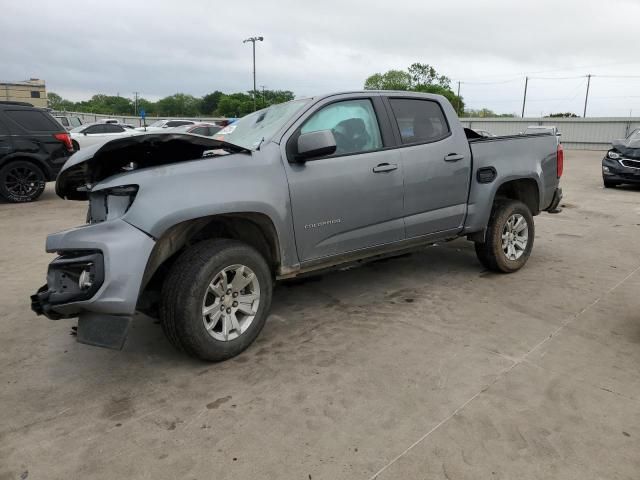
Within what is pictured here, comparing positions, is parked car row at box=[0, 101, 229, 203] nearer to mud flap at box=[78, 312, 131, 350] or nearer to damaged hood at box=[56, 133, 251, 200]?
damaged hood at box=[56, 133, 251, 200]

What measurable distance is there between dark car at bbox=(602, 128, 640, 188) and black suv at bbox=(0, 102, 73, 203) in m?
12.6

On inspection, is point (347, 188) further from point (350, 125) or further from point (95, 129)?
point (95, 129)

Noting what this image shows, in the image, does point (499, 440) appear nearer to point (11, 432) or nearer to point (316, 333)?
point (316, 333)

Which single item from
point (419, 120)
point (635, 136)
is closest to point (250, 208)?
point (419, 120)

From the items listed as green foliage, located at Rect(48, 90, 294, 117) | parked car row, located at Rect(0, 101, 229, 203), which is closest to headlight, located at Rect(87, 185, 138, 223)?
parked car row, located at Rect(0, 101, 229, 203)

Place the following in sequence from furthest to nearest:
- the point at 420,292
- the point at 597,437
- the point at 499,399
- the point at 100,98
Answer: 1. the point at 100,98
2. the point at 420,292
3. the point at 499,399
4. the point at 597,437

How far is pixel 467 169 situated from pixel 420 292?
1255mm

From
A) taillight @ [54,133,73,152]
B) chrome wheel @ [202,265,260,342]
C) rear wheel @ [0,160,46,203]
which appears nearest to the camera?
chrome wheel @ [202,265,260,342]

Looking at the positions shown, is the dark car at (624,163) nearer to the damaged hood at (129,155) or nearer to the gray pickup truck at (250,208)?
the gray pickup truck at (250,208)

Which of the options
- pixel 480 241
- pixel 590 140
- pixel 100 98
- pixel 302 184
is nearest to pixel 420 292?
pixel 480 241

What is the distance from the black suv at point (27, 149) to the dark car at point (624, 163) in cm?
1262

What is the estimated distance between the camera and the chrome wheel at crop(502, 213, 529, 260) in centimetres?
521

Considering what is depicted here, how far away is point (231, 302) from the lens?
3365 mm

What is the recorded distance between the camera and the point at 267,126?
159 inches
